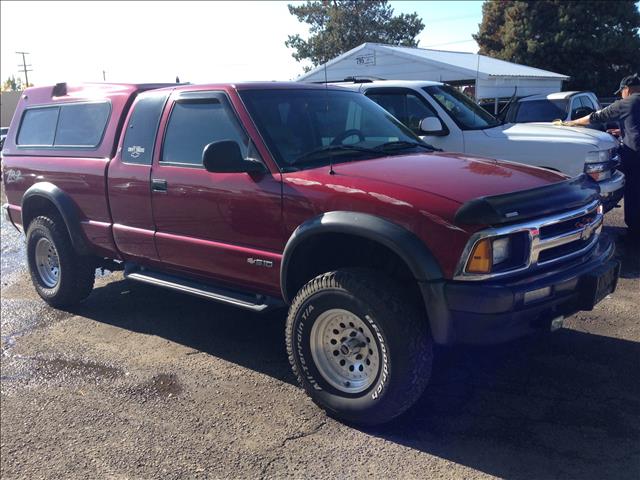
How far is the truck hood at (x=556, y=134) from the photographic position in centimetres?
668

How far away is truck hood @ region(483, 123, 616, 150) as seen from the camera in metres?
6.68

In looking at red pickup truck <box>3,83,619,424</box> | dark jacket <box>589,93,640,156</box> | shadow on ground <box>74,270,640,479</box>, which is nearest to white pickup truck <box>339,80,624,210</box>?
dark jacket <box>589,93,640,156</box>

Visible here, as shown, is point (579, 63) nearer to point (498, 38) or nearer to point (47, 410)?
point (498, 38)

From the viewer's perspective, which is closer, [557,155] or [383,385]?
[383,385]

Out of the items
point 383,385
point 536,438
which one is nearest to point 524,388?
point 536,438

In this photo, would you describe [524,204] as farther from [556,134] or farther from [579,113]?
[579,113]

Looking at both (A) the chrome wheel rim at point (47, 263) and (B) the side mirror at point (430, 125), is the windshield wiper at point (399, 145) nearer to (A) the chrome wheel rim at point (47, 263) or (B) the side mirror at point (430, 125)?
(B) the side mirror at point (430, 125)

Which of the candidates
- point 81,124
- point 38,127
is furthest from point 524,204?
point 38,127

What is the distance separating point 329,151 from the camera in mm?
3990

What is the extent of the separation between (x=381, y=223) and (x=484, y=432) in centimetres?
128

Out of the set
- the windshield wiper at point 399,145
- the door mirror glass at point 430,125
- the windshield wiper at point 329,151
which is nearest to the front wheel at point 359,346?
the windshield wiper at point 329,151

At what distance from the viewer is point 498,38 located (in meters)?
35.8

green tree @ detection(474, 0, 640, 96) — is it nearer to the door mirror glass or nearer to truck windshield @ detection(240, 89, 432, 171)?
the door mirror glass

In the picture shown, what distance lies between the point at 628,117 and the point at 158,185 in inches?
226
